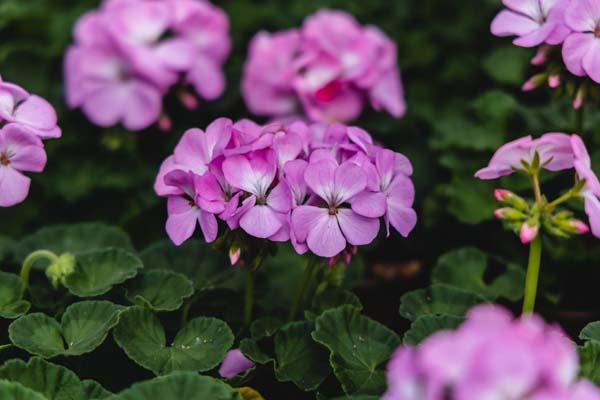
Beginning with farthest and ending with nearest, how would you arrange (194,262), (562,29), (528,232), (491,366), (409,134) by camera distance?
(409,134) < (194,262) < (562,29) < (528,232) < (491,366)

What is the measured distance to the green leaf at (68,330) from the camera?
179cm

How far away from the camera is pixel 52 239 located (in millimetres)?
2361

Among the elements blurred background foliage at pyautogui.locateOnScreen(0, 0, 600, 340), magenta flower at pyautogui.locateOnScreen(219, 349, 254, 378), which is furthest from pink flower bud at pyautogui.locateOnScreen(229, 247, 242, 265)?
blurred background foliage at pyautogui.locateOnScreen(0, 0, 600, 340)

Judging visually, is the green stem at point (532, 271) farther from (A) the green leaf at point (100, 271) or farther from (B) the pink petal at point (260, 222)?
(A) the green leaf at point (100, 271)

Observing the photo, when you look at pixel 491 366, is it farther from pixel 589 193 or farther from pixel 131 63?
pixel 131 63

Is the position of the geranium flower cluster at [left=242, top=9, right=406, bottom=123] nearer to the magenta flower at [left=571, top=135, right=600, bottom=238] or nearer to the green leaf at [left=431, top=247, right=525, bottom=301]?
the green leaf at [left=431, top=247, right=525, bottom=301]

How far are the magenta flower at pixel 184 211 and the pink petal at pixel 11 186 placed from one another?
0.97ft

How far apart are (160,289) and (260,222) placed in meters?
0.37

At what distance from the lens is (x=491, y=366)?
1103mm

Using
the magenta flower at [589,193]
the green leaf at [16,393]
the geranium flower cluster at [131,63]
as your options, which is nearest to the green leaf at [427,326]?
the magenta flower at [589,193]

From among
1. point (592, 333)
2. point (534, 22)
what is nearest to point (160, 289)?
point (592, 333)

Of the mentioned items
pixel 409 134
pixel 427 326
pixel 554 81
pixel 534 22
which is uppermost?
pixel 534 22

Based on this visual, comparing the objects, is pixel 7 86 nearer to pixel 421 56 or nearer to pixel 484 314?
pixel 484 314

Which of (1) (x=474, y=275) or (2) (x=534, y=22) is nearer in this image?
(2) (x=534, y=22)
